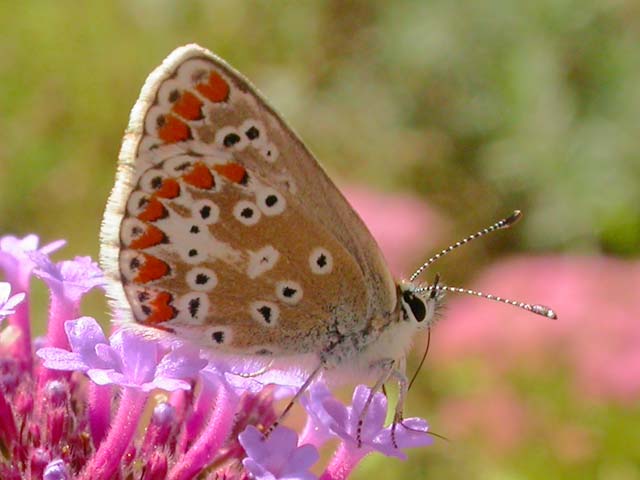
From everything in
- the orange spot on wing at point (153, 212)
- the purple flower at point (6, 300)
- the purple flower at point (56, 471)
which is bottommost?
the purple flower at point (56, 471)

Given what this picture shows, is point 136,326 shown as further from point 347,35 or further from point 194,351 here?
point 347,35

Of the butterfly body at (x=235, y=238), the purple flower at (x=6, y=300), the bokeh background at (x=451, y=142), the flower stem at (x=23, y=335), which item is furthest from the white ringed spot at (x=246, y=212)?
the bokeh background at (x=451, y=142)

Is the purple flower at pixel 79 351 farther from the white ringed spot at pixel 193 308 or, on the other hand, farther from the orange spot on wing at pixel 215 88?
the orange spot on wing at pixel 215 88

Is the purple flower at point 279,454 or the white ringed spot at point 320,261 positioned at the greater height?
the white ringed spot at point 320,261

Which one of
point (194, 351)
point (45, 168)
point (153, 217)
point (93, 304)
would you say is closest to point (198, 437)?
point (194, 351)

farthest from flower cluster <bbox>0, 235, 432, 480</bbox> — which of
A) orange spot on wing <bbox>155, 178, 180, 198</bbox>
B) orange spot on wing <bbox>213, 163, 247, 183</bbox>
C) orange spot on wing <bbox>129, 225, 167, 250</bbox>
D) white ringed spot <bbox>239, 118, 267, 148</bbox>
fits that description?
white ringed spot <bbox>239, 118, 267, 148</bbox>

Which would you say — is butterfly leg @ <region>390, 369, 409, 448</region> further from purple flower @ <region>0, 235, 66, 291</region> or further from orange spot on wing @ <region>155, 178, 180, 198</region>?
purple flower @ <region>0, 235, 66, 291</region>

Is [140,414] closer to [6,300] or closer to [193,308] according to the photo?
[193,308]
